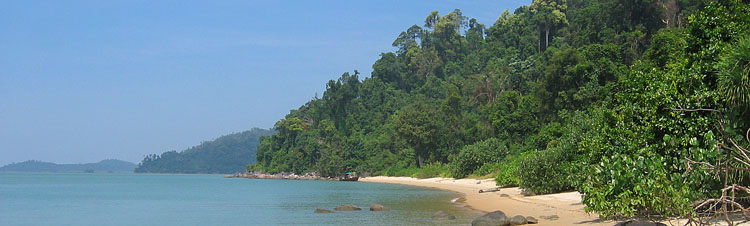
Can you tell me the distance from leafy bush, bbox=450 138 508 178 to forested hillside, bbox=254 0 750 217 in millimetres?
158

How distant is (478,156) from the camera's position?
207 feet

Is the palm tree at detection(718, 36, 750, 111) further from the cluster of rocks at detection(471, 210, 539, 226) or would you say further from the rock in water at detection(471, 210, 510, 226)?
the rock in water at detection(471, 210, 510, 226)

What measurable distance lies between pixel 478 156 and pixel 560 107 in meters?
9.49

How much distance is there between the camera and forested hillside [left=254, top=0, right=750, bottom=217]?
1587 cm

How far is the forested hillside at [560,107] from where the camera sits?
52.1ft

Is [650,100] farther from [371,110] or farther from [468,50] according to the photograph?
[468,50]

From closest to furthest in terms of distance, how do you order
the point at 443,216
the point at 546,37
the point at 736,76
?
the point at 736,76 < the point at 443,216 < the point at 546,37

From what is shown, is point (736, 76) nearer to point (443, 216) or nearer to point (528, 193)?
point (443, 216)

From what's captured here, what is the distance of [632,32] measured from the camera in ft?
209

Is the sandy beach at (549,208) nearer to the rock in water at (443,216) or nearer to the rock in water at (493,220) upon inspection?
the rock in water at (493,220)

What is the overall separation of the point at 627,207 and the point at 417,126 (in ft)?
219

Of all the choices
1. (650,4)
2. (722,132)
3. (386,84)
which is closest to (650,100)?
(722,132)

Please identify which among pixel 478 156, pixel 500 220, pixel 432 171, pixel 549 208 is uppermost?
pixel 478 156

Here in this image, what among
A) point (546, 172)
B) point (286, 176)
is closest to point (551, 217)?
point (546, 172)
